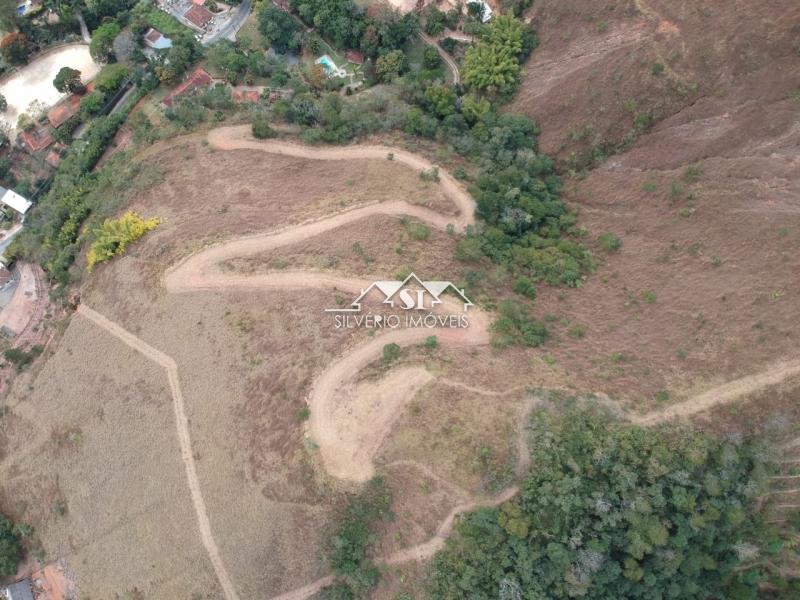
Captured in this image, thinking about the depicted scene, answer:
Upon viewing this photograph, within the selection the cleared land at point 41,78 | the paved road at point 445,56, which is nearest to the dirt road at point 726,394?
the paved road at point 445,56

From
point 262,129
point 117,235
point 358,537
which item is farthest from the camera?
point 262,129

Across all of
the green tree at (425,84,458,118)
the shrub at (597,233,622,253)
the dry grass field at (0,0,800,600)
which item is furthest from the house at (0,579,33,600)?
the shrub at (597,233,622,253)

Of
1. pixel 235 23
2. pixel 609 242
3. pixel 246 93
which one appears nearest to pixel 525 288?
pixel 609 242

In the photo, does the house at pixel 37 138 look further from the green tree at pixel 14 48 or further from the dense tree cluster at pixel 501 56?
the dense tree cluster at pixel 501 56

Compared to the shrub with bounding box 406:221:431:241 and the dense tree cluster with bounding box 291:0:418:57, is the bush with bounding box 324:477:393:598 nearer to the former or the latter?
the shrub with bounding box 406:221:431:241

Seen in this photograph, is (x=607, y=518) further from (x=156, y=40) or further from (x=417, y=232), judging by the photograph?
(x=156, y=40)

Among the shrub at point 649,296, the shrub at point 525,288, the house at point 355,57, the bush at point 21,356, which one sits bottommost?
the shrub at point 649,296

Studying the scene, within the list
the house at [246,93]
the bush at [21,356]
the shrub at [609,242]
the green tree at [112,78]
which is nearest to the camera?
the shrub at [609,242]
